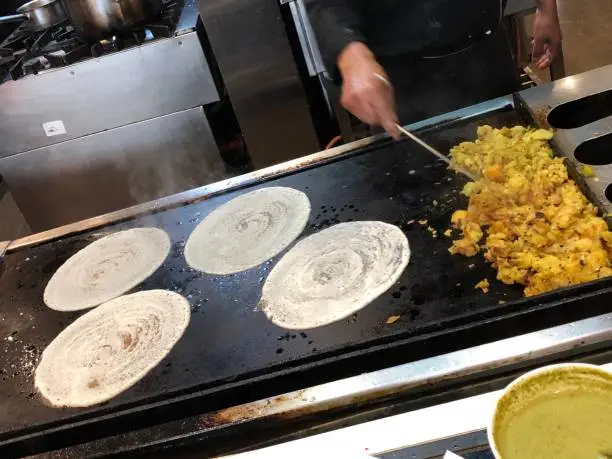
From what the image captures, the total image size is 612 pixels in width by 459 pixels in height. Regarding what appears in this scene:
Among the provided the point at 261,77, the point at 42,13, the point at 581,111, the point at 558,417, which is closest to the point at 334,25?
the point at 581,111

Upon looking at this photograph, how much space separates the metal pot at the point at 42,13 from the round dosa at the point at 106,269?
220 centimetres

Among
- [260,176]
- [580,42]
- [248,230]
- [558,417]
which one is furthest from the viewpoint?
[580,42]

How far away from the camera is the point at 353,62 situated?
198cm

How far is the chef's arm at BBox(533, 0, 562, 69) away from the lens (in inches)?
98.1

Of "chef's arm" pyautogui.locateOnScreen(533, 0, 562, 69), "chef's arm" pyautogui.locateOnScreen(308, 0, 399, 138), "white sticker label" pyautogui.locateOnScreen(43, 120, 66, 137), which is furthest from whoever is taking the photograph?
"white sticker label" pyautogui.locateOnScreen(43, 120, 66, 137)

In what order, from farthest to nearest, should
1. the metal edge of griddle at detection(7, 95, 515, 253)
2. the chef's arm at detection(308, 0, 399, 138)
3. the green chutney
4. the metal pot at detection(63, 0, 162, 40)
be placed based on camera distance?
1. the metal pot at detection(63, 0, 162, 40)
2. the metal edge of griddle at detection(7, 95, 515, 253)
3. the chef's arm at detection(308, 0, 399, 138)
4. the green chutney

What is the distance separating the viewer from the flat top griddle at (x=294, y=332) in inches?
61.4

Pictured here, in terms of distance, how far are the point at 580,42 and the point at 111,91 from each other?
13.1 ft

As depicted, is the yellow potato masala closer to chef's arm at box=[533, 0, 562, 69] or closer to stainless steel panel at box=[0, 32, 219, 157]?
chef's arm at box=[533, 0, 562, 69]

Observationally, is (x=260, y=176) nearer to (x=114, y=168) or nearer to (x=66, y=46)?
(x=114, y=168)

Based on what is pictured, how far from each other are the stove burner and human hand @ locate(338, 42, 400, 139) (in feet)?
6.13

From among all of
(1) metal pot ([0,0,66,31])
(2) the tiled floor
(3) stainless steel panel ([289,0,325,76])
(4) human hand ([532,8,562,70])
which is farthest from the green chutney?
(2) the tiled floor

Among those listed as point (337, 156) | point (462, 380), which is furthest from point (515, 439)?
point (337, 156)

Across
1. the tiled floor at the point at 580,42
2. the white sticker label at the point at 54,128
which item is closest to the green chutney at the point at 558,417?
the white sticker label at the point at 54,128
